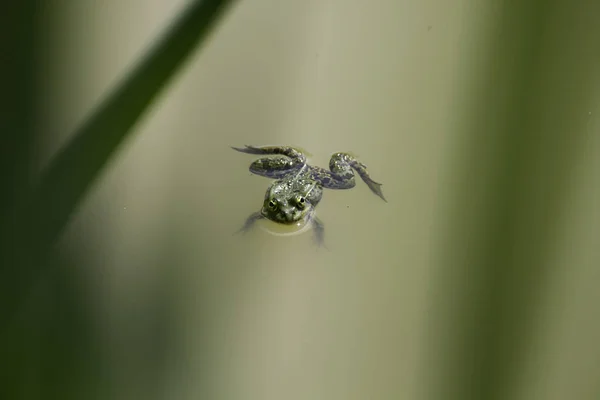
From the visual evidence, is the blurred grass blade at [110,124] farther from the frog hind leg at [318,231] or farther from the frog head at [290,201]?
the frog hind leg at [318,231]

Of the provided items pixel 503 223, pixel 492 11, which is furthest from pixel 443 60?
pixel 503 223

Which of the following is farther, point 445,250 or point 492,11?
point 492,11

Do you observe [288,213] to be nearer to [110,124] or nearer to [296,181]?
[296,181]

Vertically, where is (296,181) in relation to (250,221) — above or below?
above

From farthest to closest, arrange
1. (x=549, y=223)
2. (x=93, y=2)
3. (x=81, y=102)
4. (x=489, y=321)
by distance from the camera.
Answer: (x=93, y=2) < (x=81, y=102) < (x=549, y=223) < (x=489, y=321)

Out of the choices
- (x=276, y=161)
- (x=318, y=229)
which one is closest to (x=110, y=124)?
(x=276, y=161)

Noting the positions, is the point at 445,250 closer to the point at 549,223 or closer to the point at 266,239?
the point at 549,223

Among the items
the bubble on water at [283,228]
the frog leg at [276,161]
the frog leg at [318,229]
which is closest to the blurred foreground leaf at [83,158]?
the frog leg at [276,161]

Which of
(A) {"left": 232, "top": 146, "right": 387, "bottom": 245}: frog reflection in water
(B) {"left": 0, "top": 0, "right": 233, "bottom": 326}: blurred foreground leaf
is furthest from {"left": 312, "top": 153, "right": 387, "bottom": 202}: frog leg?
(B) {"left": 0, "top": 0, "right": 233, "bottom": 326}: blurred foreground leaf
